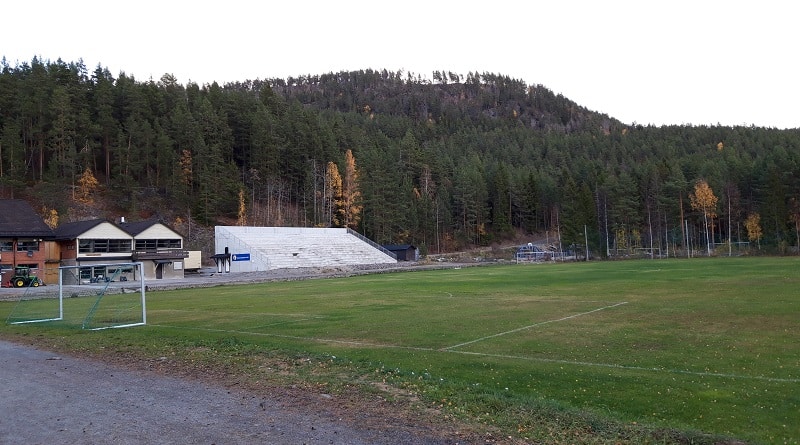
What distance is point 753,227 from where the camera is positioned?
97688 millimetres

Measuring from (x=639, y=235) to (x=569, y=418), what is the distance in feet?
377

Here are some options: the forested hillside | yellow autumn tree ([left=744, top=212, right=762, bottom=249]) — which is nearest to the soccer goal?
the forested hillside

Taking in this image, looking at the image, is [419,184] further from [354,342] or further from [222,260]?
[354,342]

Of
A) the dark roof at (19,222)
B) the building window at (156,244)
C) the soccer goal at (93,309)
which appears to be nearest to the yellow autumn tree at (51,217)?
the dark roof at (19,222)

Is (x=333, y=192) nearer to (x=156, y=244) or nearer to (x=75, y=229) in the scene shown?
(x=156, y=244)

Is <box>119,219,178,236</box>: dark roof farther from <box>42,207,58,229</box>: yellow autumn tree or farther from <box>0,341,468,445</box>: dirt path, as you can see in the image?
<box>0,341,468,445</box>: dirt path

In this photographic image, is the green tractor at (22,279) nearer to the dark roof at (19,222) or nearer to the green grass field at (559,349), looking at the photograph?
the dark roof at (19,222)

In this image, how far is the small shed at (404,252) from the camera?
317 feet

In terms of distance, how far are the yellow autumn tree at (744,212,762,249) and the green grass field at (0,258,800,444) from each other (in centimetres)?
7866

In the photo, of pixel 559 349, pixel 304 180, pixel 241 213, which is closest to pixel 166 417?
pixel 559 349

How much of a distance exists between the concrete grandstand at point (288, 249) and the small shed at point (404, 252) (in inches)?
144

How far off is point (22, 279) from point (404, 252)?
189 feet

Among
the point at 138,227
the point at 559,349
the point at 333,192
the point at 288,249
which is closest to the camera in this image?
the point at 559,349

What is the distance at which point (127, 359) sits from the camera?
47.5ft
